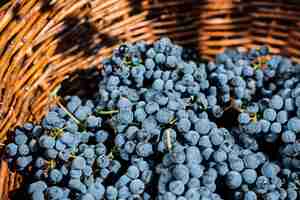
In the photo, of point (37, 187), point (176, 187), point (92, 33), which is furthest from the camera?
point (92, 33)

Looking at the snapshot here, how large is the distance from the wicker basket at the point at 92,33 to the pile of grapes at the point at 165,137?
9 cm

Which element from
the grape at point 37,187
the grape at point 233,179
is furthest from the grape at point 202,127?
the grape at point 37,187

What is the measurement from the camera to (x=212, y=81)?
126cm

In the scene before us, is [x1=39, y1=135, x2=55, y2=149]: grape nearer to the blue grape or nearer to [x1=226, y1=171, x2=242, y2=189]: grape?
the blue grape

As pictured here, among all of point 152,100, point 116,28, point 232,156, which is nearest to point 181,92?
point 152,100

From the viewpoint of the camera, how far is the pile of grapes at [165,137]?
105 cm

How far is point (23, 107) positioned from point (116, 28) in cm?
35

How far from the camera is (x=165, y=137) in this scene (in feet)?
3.53

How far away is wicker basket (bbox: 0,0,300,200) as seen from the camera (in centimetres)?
118

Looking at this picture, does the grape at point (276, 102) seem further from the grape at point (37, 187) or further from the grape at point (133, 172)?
the grape at point (37, 187)

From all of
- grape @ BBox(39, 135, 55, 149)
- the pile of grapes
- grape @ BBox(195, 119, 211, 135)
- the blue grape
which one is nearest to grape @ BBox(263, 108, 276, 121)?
the pile of grapes

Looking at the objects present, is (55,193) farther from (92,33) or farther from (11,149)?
(92,33)

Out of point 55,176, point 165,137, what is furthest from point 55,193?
point 165,137

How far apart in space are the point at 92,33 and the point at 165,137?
0.46 meters
